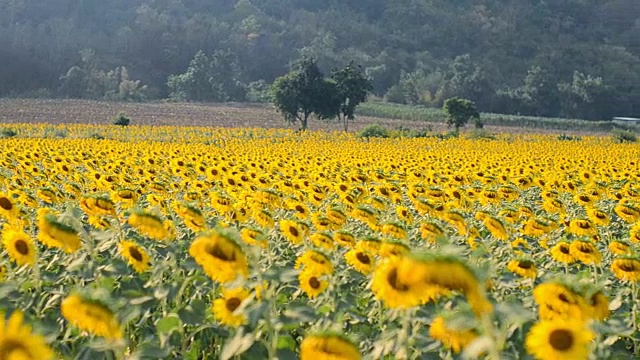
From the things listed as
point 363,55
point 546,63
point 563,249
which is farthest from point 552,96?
point 563,249

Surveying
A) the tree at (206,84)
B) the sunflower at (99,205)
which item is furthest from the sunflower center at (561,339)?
the tree at (206,84)

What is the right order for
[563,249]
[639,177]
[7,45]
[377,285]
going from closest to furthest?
[377,285] < [563,249] < [639,177] < [7,45]

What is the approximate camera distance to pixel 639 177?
11.2 meters

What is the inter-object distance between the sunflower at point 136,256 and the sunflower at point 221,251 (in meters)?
0.73

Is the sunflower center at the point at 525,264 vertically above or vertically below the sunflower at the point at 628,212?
above

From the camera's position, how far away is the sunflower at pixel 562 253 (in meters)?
3.76

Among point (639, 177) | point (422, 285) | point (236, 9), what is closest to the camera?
point (422, 285)

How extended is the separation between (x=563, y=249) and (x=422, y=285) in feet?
8.04

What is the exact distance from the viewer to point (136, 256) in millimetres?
2967

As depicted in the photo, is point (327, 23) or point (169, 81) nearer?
point (169, 81)

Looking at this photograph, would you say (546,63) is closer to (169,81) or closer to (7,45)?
(169,81)

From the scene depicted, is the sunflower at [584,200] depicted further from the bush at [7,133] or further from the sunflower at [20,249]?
the bush at [7,133]

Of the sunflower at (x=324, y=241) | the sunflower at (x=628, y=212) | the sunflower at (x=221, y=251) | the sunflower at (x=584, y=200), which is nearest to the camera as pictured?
the sunflower at (x=221, y=251)

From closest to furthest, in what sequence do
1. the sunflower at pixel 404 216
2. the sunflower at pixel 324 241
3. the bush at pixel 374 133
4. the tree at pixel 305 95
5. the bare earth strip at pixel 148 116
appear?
the sunflower at pixel 324 241, the sunflower at pixel 404 216, the bush at pixel 374 133, the tree at pixel 305 95, the bare earth strip at pixel 148 116
